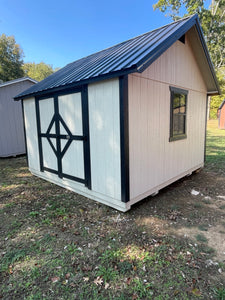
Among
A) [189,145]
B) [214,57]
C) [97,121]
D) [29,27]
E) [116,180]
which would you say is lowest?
[116,180]

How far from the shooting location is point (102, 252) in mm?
2330

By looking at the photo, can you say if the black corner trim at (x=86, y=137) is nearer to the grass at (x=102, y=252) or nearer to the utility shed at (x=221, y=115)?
the grass at (x=102, y=252)

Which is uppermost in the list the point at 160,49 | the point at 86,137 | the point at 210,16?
the point at 210,16

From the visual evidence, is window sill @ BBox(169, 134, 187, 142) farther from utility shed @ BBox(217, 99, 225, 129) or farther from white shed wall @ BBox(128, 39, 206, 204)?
utility shed @ BBox(217, 99, 225, 129)

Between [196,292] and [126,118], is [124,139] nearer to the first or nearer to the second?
[126,118]

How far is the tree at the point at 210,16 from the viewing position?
2058 centimetres

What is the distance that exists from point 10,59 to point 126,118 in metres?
29.3

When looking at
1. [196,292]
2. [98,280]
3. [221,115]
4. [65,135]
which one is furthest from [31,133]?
[221,115]

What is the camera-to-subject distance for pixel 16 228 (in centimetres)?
291

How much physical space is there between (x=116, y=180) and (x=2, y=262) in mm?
1974

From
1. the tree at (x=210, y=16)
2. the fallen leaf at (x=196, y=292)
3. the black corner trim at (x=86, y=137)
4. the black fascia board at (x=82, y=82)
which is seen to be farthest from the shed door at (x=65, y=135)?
the tree at (x=210, y=16)

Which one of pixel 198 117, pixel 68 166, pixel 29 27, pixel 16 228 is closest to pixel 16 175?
pixel 68 166

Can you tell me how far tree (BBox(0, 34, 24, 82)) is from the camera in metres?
24.0

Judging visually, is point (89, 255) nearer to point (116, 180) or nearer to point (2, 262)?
point (2, 262)
